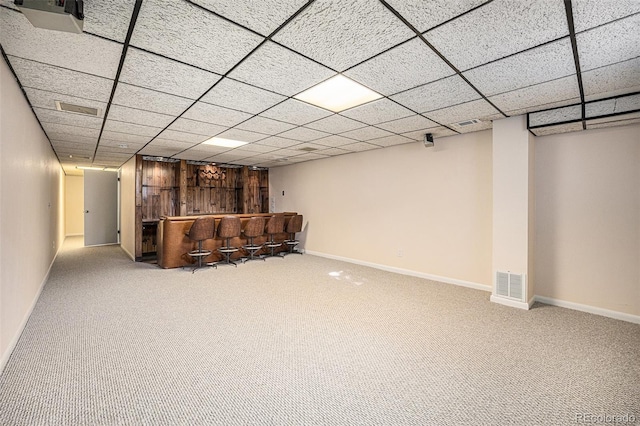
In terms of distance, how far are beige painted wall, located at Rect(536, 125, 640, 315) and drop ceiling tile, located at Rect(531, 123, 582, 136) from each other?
0.13 meters

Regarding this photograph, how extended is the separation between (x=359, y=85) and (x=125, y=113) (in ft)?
9.12

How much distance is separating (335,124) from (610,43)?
266cm

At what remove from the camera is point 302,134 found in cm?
448

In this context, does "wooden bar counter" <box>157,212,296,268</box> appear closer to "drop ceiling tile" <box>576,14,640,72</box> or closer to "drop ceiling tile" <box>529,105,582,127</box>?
"drop ceiling tile" <box>529,105,582,127</box>

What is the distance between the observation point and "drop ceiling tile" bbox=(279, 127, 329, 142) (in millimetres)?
4250

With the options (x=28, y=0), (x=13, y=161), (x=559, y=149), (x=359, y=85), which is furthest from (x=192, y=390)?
(x=559, y=149)

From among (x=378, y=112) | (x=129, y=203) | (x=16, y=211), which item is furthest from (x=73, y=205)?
(x=378, y=112)

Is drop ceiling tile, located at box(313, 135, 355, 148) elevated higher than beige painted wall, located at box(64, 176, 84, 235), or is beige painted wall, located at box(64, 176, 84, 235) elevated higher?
drop ceiling tile, located at box(313, 135, 355, 148)

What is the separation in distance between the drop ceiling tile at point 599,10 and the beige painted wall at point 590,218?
2323 mm

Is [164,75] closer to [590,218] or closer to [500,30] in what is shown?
[500,30]

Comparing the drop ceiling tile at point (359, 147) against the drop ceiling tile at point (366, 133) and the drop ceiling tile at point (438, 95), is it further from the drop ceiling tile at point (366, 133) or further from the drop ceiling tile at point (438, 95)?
the drop ceiling tile at point (438, 95)

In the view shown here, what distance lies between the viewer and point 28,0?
1.39m

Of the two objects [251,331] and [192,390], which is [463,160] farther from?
[192,390]

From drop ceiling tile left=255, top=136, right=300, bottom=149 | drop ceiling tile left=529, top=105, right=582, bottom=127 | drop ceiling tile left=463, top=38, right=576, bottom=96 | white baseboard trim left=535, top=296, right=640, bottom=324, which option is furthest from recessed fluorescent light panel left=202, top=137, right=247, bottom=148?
white baseboard trim left=535, top=296, right=640, bottom=324
